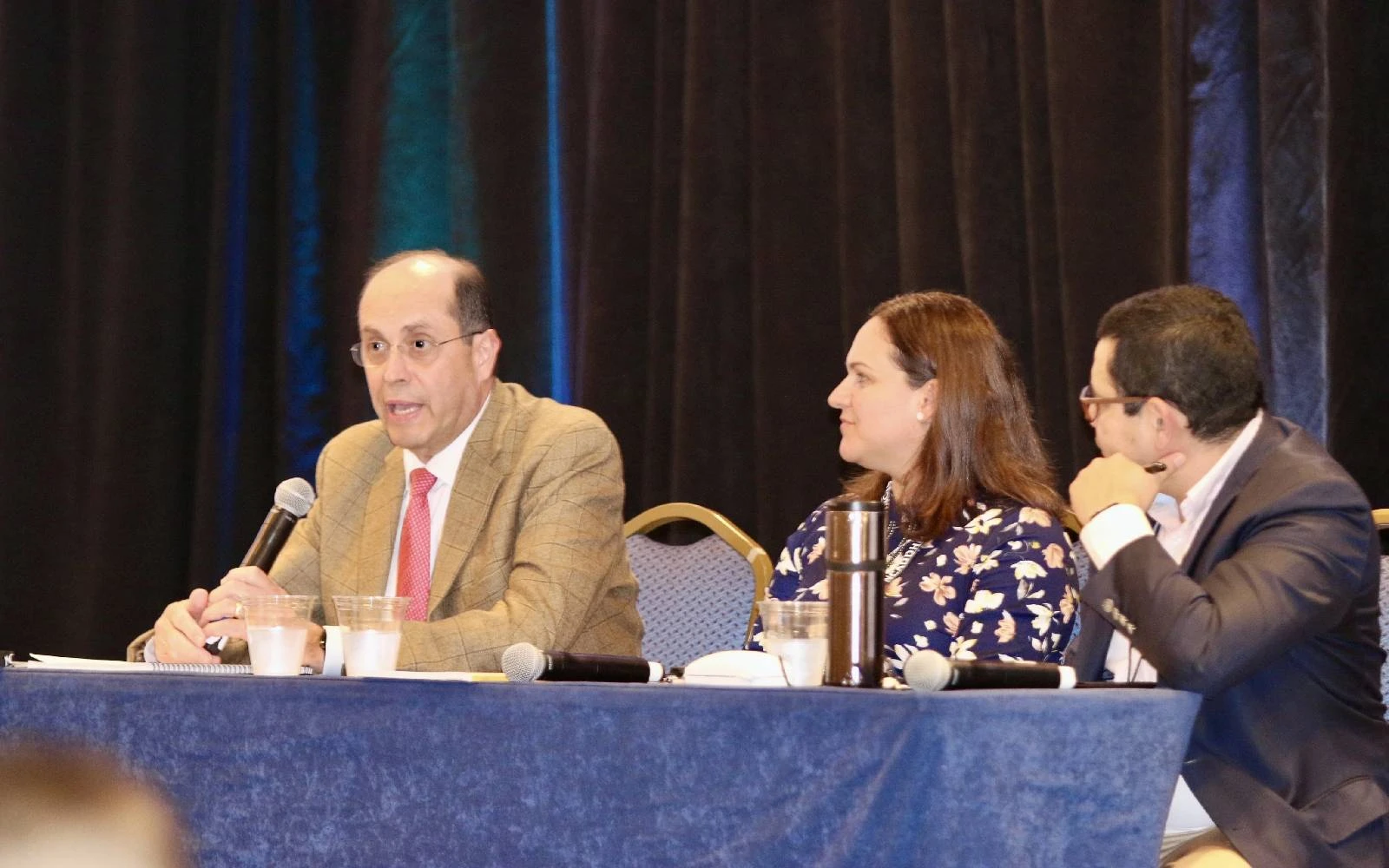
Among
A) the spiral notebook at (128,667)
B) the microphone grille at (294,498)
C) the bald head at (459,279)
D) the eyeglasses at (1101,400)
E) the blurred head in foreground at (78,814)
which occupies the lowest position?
the blurred head in foreground at (78,814)

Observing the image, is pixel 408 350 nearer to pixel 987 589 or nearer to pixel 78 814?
pixel 987 589

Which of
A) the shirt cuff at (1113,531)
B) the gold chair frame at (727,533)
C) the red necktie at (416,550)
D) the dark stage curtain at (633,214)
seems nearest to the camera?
the shirt cuff at (1113,531)

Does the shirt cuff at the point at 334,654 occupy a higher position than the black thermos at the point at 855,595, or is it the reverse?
the black thermos at the point at 855,595

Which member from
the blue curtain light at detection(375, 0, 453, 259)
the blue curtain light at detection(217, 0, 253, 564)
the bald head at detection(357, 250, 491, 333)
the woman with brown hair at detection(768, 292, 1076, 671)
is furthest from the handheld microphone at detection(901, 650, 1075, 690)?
the blue curtain light at detection(217, 0, 253, 564)

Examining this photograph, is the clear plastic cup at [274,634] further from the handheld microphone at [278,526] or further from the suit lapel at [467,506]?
the suit lapel at [467,506]

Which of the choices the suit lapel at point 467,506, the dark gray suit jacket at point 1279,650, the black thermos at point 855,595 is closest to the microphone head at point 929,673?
the black thermos at point 855,595

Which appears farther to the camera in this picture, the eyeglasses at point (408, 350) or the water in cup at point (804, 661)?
the eyeglasses at point (408, 350)

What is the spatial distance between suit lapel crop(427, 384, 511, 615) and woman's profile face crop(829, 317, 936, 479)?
586mm

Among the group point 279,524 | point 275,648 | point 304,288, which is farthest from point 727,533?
point 304,288

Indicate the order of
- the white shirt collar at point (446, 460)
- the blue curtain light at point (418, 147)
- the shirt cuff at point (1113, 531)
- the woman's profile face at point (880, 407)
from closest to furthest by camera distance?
the shirt cuff at point (1113, 531) < the woman's profile face at point (880, 407) < the white shirt collar at point (446, 460) < the blue curtain light at point (418, 147)

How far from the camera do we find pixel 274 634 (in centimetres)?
164

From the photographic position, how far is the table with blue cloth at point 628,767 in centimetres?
126

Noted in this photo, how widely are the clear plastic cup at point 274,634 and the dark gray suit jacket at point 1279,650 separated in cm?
93

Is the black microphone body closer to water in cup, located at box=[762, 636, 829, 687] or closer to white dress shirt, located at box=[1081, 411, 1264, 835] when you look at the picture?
water in cup, located at box=[762, 636, 829, 687]
